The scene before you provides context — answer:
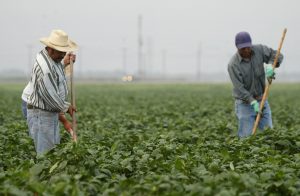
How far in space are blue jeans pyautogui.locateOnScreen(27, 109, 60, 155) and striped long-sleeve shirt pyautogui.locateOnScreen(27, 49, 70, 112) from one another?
0.35ft

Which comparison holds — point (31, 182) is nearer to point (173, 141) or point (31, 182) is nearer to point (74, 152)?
point (74, 152)

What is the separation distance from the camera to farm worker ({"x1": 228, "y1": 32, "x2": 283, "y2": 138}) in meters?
8.76

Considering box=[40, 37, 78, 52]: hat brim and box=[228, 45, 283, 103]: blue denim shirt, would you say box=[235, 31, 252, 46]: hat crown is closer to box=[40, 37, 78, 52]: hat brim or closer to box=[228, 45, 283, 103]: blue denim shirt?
box=[228, 45, 283, 103]: blue denim shirt

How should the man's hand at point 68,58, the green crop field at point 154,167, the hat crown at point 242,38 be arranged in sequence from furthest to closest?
the hat crown at point 242,38 → the man's hand at point 68,58 → the green crop field at point 154,167

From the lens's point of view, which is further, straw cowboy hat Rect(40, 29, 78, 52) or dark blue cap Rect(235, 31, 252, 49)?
dark blue cap Rect(235, 31, 252, 49)

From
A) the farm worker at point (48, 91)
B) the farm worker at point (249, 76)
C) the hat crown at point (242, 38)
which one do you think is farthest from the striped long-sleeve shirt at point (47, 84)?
the farm worker at point (249, 76)

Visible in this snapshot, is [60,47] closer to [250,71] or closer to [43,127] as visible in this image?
[43,127]

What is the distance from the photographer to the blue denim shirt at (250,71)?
28.9 ft

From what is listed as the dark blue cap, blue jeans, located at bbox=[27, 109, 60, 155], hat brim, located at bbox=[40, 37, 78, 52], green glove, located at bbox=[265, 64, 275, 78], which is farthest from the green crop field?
the dark blue cap

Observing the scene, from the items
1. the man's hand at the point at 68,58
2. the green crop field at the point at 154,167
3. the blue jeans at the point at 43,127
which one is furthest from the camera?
the man's hand at the point at 68,58

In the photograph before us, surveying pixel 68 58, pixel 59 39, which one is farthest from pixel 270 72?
pixel 59 39

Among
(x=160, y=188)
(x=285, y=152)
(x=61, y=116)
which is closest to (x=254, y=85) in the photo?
(x=285, y=152)

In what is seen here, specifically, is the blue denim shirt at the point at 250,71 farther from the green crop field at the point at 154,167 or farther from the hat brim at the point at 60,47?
the hat brim at the point at 60,47

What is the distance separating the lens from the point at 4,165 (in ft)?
22.3
